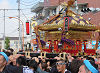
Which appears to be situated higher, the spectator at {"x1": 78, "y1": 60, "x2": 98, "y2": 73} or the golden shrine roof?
the golden shrine roof

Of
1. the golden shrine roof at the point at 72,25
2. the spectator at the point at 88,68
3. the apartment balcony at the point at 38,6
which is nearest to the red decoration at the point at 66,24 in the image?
the golden shrine roof at the point at 72,25

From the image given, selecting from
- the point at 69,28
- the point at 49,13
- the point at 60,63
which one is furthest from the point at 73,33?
the point at 49,13

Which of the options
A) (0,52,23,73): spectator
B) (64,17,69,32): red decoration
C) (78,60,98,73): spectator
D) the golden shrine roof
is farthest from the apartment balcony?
(78,60,98,73): spectator

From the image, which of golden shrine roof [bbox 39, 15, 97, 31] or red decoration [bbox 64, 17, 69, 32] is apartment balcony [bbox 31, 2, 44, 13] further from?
red decoration [bbox 64, 17, 69, 32]

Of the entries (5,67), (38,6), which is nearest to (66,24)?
(5,67)

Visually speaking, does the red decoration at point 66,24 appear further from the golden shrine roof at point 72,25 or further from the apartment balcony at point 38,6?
the apartment balcony at point 38,6

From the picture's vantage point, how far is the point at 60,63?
14.1 ft

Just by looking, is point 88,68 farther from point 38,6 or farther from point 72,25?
point 38,6

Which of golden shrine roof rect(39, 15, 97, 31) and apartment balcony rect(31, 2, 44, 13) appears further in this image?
apartment balcony rect(31, 2, 44, 13)

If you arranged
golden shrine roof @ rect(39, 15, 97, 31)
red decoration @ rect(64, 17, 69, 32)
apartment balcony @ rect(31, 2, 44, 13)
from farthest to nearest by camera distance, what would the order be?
apartment balcony @ rect(31, 2, 44, 13) → golden shrine roof @ rect(39, 15, 97, 31) → red decoration @ rect(64, 17, 69, 32)

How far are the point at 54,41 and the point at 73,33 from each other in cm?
124

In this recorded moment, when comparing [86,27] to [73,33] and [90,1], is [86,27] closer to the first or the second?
[73,33]

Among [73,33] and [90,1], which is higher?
[90,1]

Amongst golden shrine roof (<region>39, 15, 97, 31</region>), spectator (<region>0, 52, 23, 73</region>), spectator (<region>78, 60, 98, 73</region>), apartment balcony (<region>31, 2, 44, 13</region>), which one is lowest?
spectator (<region>0, 52, 23, 73</region>)
